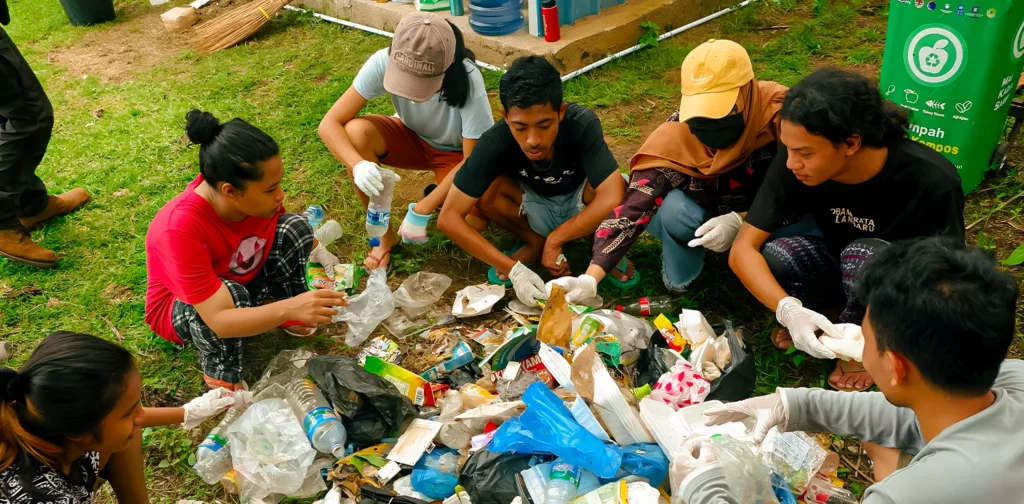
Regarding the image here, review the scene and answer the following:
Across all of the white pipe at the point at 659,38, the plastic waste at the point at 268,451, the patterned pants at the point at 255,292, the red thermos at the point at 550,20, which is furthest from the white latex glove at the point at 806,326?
the red thermos at the point at 550,20

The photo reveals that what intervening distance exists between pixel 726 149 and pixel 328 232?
1.88 meters

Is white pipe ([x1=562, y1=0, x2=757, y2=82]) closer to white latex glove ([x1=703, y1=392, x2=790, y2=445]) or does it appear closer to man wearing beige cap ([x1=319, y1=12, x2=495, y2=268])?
man wearing beige cap ([x1=319, y1=12, x2=495, y2=268])

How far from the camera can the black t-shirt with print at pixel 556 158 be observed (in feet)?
9.93

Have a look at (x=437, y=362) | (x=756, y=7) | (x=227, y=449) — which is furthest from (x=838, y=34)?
(x=227, y=449)

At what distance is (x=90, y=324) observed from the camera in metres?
3.23

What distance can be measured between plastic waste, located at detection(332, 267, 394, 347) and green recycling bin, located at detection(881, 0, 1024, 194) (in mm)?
2456

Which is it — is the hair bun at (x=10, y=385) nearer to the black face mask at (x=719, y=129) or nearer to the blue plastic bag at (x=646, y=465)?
the blue plastic bag at (x=646, y=465)

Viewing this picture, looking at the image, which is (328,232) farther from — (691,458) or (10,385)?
(691,458)

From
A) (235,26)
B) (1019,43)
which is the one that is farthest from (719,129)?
(235,26)

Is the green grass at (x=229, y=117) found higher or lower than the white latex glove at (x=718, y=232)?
lower

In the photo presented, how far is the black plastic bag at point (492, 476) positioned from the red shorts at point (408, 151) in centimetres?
174

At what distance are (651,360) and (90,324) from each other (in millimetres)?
2453

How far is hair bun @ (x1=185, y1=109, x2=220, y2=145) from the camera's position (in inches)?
95.3

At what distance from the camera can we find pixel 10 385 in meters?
1.68
